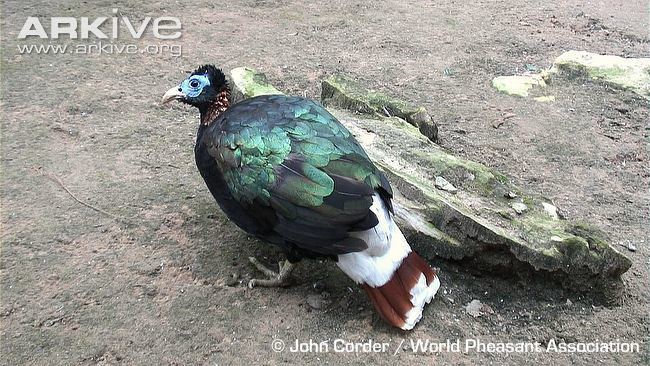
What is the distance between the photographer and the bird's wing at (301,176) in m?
2.79

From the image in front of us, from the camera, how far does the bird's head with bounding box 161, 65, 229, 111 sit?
3.44 m

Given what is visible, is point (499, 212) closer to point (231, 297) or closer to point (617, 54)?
point (231, 297)

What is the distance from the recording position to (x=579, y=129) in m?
4.64

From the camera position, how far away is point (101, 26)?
20.3 feet

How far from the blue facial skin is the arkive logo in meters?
2.81

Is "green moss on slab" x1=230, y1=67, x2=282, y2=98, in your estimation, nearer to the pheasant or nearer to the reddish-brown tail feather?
the pheasant

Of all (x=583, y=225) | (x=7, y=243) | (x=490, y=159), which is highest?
(x=583, y=225)

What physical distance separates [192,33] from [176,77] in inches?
37.5

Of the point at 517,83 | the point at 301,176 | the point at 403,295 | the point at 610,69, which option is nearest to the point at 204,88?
the point at 301,176

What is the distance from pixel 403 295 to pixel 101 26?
4515 mm

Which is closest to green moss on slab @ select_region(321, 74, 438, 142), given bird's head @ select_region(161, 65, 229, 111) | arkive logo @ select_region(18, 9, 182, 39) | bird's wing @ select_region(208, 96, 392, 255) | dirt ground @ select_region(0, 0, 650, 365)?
dirt ground @ select_region(0, 0, 650, 365)

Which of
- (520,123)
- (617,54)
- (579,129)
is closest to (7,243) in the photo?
(520,123)

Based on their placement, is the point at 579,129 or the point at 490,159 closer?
the point at 490,159

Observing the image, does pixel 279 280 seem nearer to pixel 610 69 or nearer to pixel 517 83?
pixel 517 83
